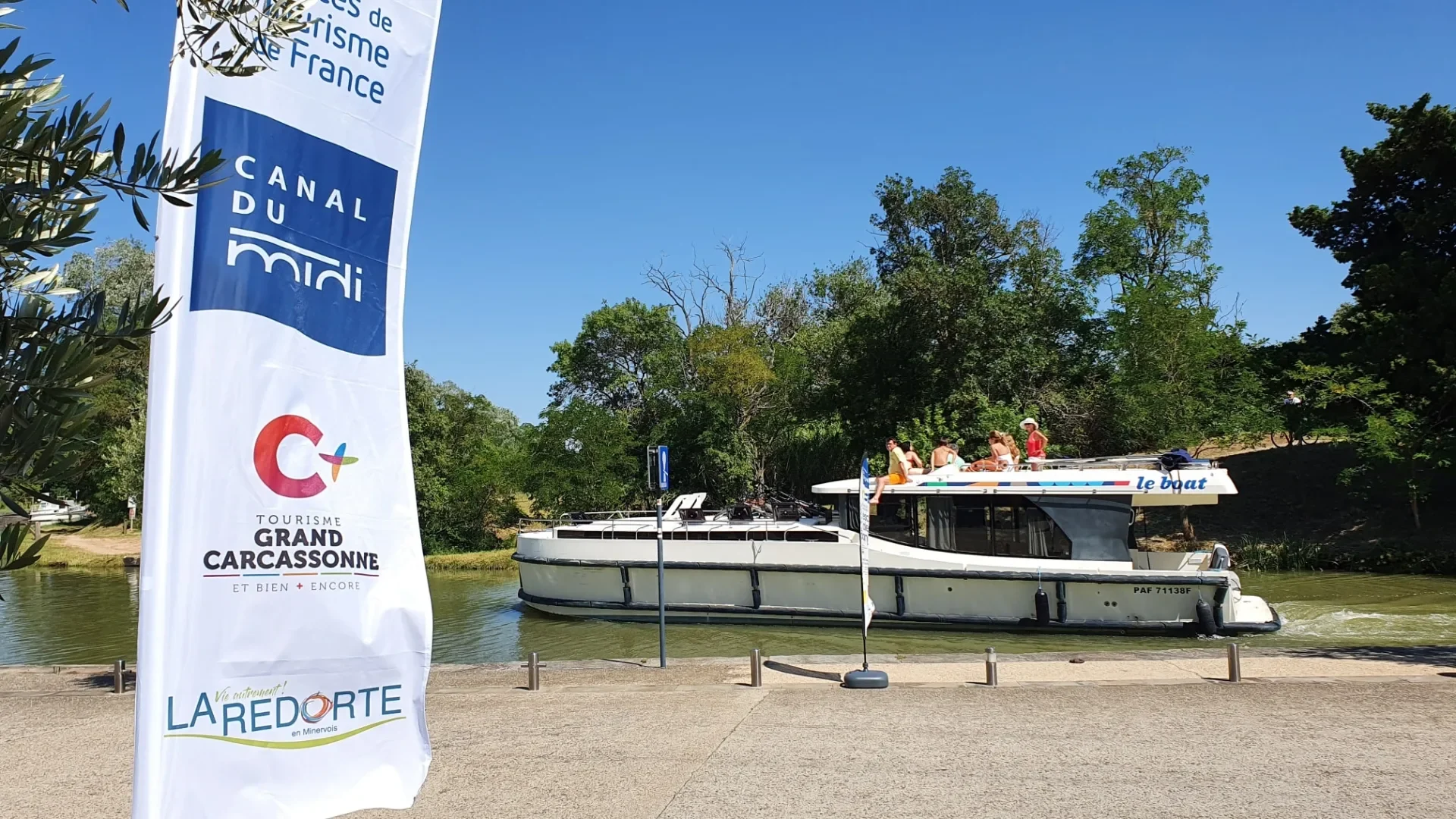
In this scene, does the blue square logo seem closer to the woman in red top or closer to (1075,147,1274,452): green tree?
the woman in red top

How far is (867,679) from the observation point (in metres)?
10.7

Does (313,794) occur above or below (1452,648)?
above

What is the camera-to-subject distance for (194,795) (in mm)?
3305

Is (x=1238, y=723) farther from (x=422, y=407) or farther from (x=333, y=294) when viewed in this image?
(x=422, y=407)

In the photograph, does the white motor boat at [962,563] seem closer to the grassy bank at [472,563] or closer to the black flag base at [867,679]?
the black flag base at [867,679]

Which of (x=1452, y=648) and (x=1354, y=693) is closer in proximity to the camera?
(x=1354, y=693)

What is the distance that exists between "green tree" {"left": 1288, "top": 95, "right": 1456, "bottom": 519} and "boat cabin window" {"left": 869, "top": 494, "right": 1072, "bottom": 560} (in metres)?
12.8

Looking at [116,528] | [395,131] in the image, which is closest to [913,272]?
[395,131]

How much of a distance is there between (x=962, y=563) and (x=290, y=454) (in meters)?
14.8

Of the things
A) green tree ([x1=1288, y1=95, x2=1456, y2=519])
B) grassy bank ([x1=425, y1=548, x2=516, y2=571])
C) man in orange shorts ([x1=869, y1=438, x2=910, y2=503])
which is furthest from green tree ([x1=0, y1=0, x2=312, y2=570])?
grassy bank ([x1=425, y1=548, x2=516, y2=571])

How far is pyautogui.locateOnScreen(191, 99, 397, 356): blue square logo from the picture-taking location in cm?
354

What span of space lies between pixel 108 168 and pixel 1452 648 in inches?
617

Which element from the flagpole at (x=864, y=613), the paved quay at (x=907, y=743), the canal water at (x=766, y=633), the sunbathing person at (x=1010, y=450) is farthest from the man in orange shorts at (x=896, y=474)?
the flagpole at (x=864, y=613)

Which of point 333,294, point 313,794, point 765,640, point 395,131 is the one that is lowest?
point 765,640
